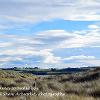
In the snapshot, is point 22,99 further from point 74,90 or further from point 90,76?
point 90,76

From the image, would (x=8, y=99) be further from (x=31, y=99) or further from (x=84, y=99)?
(x=84, y=99)

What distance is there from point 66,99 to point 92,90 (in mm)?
8369

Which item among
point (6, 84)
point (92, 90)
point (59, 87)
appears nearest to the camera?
point (92, 90)

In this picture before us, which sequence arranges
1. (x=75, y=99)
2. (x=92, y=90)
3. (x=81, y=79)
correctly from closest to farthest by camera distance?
(x=75, y=99) < (x=92, y=90) < (x=81, y=79)

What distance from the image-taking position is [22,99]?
2336cm

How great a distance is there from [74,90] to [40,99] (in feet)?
33.5

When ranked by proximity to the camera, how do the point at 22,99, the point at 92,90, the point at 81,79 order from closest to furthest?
the point at 22,99 < the point at 92,90 < the point at 81,79

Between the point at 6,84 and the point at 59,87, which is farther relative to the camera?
the point at 6,84

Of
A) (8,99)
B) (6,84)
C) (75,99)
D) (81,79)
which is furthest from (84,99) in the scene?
(81,79)

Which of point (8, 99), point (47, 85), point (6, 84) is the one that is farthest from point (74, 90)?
point (6, 84)

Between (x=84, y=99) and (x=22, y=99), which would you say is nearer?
(x=84, y=99)

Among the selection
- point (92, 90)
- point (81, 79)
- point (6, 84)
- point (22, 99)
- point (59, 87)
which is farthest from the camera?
point (81, 79)

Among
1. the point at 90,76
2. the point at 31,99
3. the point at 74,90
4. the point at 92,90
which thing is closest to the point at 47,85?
the point at 74,90

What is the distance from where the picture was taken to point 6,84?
44062mm
